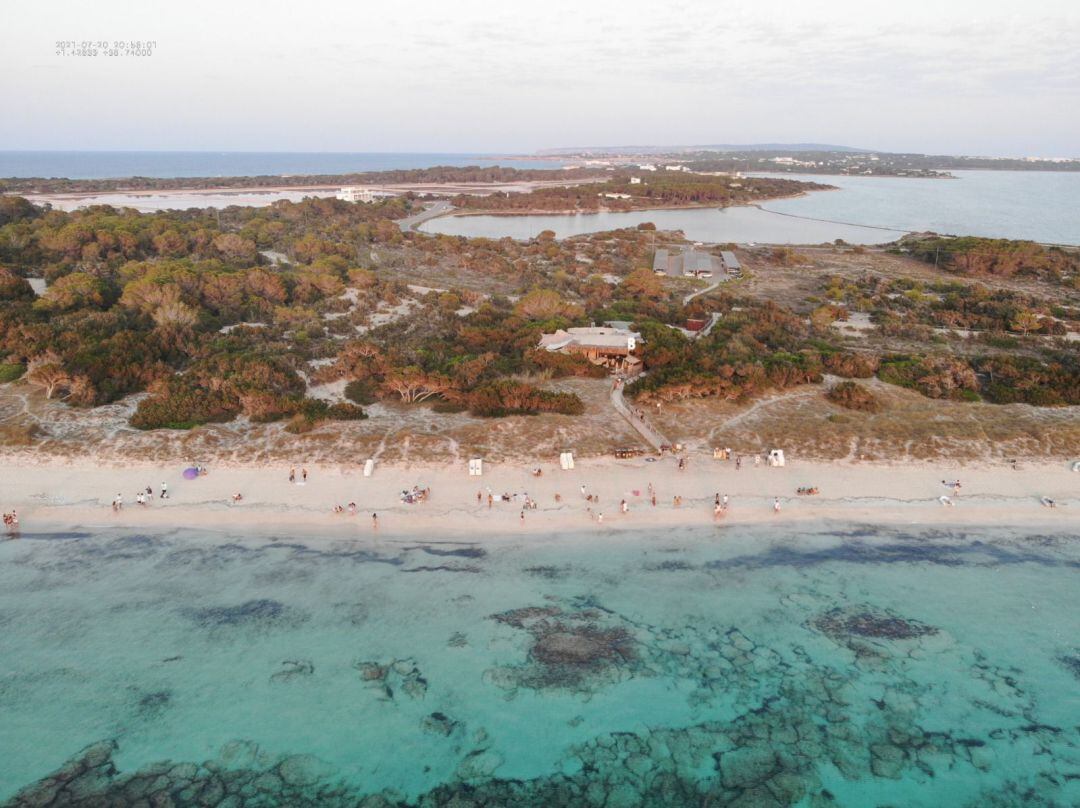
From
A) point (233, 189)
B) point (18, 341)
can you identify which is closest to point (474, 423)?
point (18, 341)

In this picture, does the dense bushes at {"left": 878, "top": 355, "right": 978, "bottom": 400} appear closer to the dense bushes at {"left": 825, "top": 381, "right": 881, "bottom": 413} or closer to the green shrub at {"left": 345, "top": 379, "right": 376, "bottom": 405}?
the dense bushes at {"left": 825, "top": 381, "right": 881, "bottom": 413}

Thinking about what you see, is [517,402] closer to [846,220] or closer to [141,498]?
[141,498]

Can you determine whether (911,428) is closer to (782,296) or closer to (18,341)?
(782,296)

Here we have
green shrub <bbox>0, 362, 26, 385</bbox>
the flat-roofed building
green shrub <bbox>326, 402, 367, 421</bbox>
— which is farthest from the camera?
the flat-roofed building

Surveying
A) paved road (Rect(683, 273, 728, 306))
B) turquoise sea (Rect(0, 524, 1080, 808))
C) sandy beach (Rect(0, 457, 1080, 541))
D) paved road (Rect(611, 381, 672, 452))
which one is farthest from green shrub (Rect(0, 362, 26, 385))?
paved road (Rect(683, 273, 728, 306))

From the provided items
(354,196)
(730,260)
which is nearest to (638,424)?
(730,260)

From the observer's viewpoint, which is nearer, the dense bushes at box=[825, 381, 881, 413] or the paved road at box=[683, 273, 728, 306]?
the dense bushes at box=[825, 381, 881, 413]

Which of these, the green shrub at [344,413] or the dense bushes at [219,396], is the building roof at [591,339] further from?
the dense bushes at [219,396]
